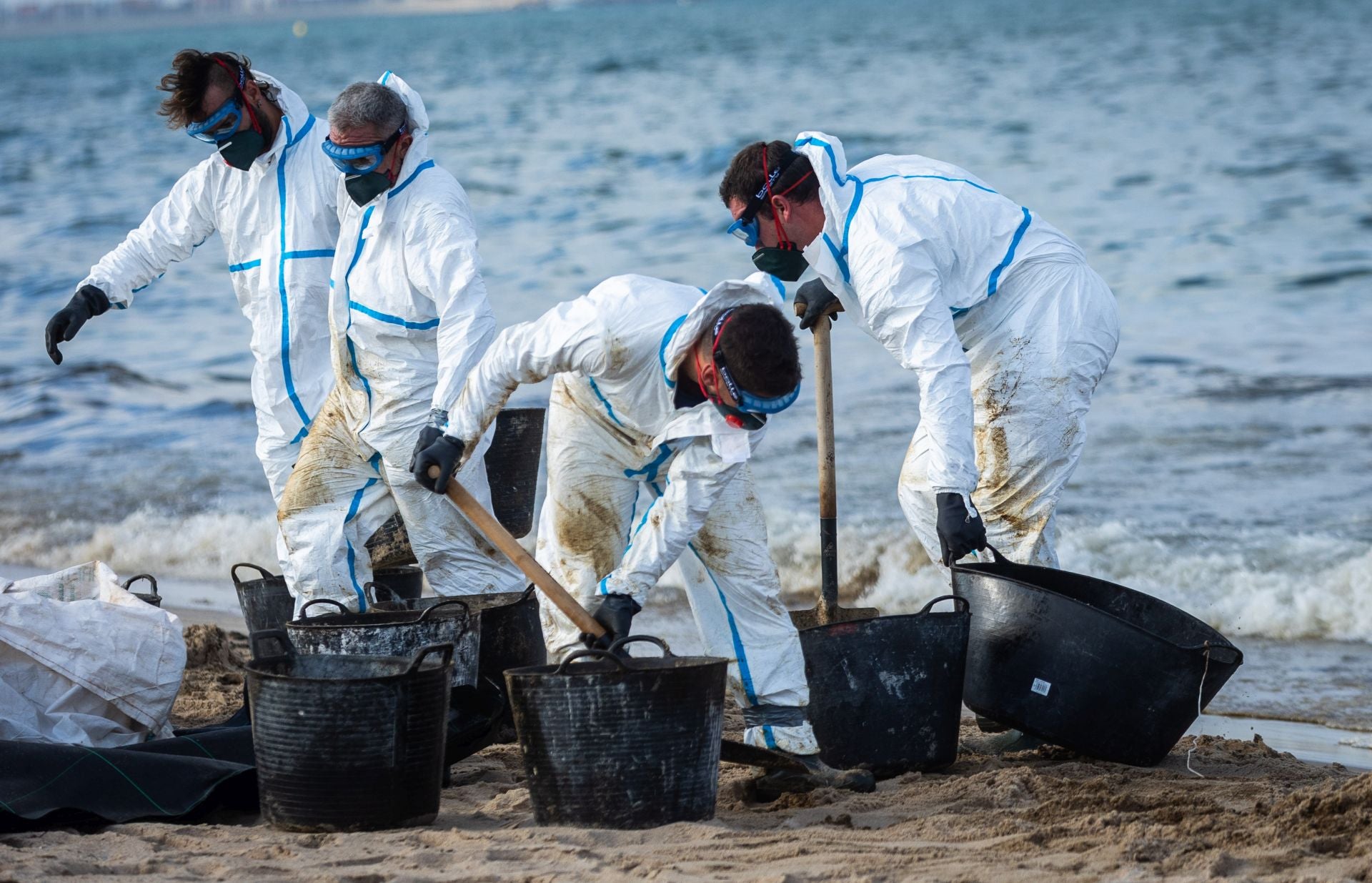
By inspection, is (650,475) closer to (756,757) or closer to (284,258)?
(756,757)

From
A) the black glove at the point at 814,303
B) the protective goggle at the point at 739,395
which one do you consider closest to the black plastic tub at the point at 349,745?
the protective goggle at the point at 739,395

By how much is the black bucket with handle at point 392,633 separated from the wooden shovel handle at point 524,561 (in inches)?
13.4

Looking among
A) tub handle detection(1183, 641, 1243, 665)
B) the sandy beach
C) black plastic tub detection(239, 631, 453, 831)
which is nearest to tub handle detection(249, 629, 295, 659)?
black plastic tub detection(239, 631, 453, 831)

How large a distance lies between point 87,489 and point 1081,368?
7.78m

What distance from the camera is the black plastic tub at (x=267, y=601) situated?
5.31 metres

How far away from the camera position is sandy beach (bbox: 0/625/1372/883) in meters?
3.43

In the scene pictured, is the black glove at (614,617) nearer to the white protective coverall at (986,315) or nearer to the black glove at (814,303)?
the white protective coverall at (986,315)

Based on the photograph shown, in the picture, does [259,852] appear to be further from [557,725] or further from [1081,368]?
[1081,368]

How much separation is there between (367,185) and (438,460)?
1.22 metres

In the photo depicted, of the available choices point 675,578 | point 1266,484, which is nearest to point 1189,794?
point 675,578

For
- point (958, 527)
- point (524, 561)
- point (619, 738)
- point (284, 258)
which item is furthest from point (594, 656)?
point (284, 258)

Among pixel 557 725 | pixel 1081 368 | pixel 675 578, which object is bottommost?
pixel 675 578

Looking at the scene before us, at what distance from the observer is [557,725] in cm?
375

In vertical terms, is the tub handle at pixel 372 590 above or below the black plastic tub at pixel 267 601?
above
